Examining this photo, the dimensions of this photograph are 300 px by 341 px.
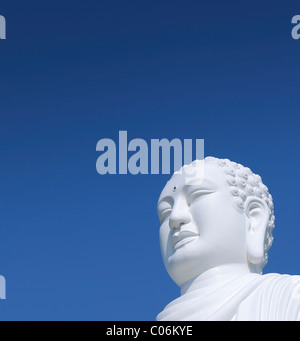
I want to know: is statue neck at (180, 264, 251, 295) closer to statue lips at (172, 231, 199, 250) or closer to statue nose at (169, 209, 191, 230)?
statue lips at (172, 231, 199, 250)

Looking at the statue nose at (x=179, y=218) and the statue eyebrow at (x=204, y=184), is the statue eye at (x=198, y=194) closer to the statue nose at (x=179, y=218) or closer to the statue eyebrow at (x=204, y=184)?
the statue eyebrow at (x=204, y=184)

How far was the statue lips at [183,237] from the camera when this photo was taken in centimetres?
816

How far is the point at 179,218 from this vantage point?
8258mm

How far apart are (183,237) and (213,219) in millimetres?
389

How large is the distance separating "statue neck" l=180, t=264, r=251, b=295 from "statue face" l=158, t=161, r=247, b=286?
0.17ft

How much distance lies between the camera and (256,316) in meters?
7.24

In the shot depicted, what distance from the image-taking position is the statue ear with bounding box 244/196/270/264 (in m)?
8.20

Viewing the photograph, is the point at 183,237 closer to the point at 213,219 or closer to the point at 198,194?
the point at 213,219

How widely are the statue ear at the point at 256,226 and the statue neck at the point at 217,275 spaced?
178 mm

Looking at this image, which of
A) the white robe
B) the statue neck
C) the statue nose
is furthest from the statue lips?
the white robe
